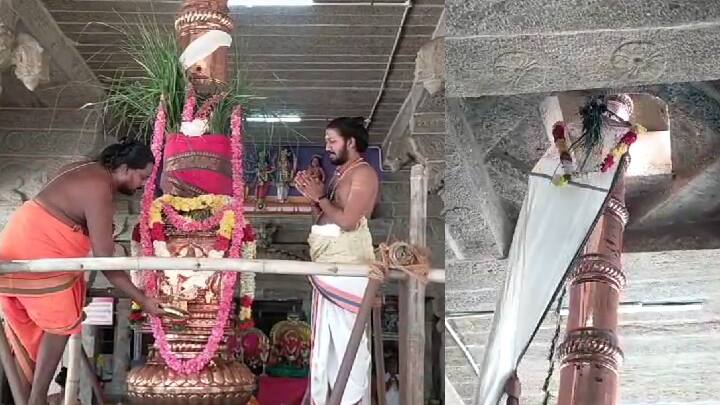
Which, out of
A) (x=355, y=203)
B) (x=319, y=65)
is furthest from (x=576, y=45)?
(x=319, y=65)

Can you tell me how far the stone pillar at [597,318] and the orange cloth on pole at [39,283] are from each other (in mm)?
933

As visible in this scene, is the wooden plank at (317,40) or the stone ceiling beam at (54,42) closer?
the stone ceiling beam at (54,42)

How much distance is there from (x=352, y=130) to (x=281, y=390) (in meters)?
0.85

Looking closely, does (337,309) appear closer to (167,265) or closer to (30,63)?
(167,265)

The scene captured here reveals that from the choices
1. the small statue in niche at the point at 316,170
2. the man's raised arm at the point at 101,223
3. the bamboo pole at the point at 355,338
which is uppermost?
the small statue in niche at the point at 316,170

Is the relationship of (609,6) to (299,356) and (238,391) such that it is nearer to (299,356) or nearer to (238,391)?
(238,391)

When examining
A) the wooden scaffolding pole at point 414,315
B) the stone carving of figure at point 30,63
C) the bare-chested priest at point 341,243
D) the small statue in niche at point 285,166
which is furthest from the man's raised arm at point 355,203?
the stone carving of figure at point 30,63

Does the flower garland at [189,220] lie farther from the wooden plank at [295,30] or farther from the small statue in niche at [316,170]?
the wooden plank at [295,30]

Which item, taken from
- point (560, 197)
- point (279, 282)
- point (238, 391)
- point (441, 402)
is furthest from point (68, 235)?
point (279, 282)

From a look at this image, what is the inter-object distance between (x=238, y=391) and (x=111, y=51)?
2.80ft

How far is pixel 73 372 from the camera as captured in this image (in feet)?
5.65

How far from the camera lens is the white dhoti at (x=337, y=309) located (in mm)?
1768

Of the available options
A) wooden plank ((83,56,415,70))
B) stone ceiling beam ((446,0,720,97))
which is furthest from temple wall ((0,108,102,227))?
stone ceiling beam ((446,0,720,97))

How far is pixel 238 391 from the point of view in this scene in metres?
1.71
